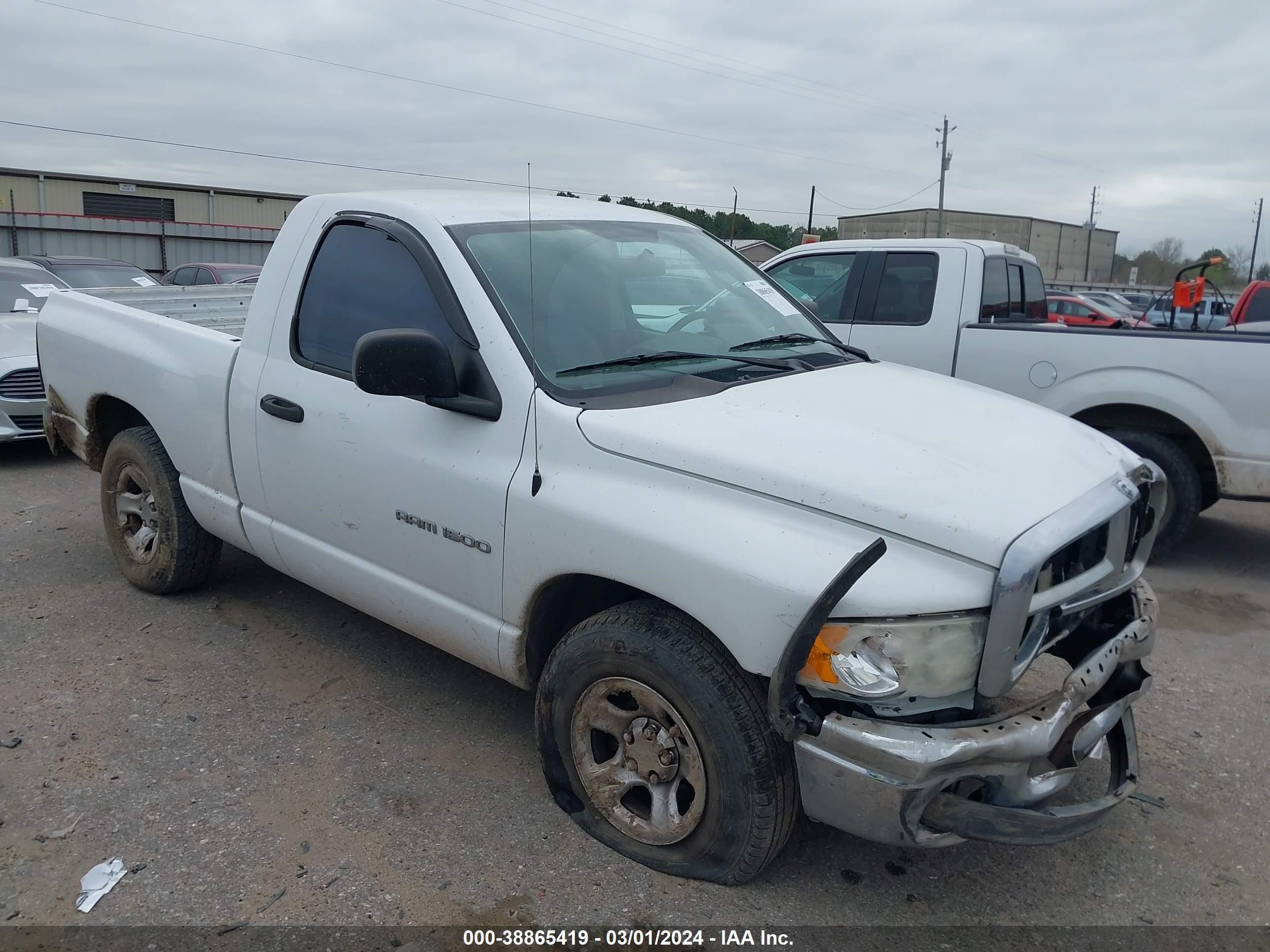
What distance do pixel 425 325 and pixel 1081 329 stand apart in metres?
4.41

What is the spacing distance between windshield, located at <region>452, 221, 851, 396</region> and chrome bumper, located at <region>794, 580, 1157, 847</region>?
126cm

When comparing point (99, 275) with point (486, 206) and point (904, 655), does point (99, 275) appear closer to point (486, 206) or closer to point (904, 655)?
point (486, 206)

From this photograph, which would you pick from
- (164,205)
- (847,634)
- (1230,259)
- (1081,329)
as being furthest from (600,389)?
(1230,259)

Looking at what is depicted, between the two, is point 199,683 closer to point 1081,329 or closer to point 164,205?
point 1081,329

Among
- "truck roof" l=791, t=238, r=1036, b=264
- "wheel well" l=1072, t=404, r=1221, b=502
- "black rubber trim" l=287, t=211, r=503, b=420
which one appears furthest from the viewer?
"truck roof" l=791, t=238, r=1036, b=264

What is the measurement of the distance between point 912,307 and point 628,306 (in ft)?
13.2

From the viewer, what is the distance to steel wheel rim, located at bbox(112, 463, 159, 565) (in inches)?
190

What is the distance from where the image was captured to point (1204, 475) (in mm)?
5898

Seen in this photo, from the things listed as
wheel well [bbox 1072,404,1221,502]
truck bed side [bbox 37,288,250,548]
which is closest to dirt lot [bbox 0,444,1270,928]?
truck bed side [bbox 37,288,250,548]

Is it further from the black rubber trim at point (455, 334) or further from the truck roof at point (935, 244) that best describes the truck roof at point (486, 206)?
the truck roof at point (935, 244)

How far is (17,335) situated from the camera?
26.9ft

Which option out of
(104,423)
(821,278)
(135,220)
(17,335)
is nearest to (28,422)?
(17,335)

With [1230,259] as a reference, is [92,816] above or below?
below

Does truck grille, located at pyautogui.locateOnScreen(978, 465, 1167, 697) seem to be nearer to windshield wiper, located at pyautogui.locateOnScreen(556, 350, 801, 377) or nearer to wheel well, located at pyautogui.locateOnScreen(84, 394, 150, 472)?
windshield wiper, located at pyautogui.locateOnScreen(556, 350, 801, 377)
